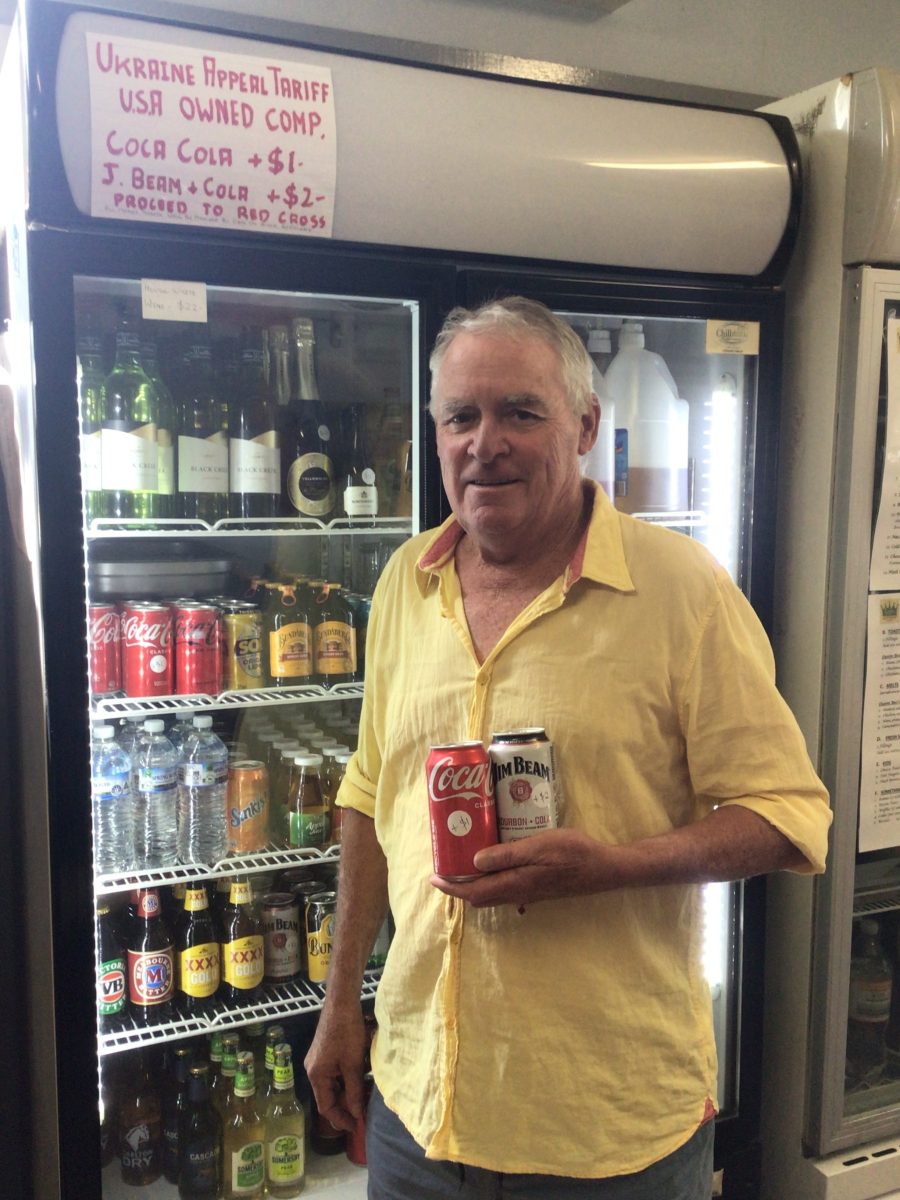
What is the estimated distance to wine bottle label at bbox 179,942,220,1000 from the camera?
198 centimetres

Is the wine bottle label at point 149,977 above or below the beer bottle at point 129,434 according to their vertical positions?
below

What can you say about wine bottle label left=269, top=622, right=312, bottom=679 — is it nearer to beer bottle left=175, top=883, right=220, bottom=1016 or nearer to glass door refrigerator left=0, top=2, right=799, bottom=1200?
glass door refrigerator left=0, top=2, right=799, bottom=1200

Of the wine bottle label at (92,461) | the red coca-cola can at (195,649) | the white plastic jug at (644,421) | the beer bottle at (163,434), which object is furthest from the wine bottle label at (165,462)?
the white plastic jug at (644,421)

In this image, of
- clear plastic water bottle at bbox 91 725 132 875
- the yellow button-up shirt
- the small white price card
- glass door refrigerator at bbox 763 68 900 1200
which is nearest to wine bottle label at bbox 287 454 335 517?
the small white price card

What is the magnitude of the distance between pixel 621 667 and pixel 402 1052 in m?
0.61

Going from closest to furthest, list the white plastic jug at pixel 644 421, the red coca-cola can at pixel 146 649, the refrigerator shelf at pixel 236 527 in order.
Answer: the refrigerator shelf at pixel 236 527, the red coca-cola can at pixel 146 649, the white plastic jug at pixel 644 421

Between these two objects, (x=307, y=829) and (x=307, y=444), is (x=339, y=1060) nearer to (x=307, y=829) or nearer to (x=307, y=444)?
(x=307, y=829)

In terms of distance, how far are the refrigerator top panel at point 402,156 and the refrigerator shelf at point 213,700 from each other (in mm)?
834

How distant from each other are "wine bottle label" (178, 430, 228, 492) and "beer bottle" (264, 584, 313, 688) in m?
0.25

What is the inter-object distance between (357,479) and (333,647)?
0.36 meters

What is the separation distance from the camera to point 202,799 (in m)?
2.02

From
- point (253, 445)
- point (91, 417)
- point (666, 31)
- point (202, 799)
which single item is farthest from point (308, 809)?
point (666, 31)

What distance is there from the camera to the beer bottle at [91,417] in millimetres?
1880

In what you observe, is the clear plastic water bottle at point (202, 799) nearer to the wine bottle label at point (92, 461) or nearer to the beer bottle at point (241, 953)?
the beer bottle at point (241, 953)
